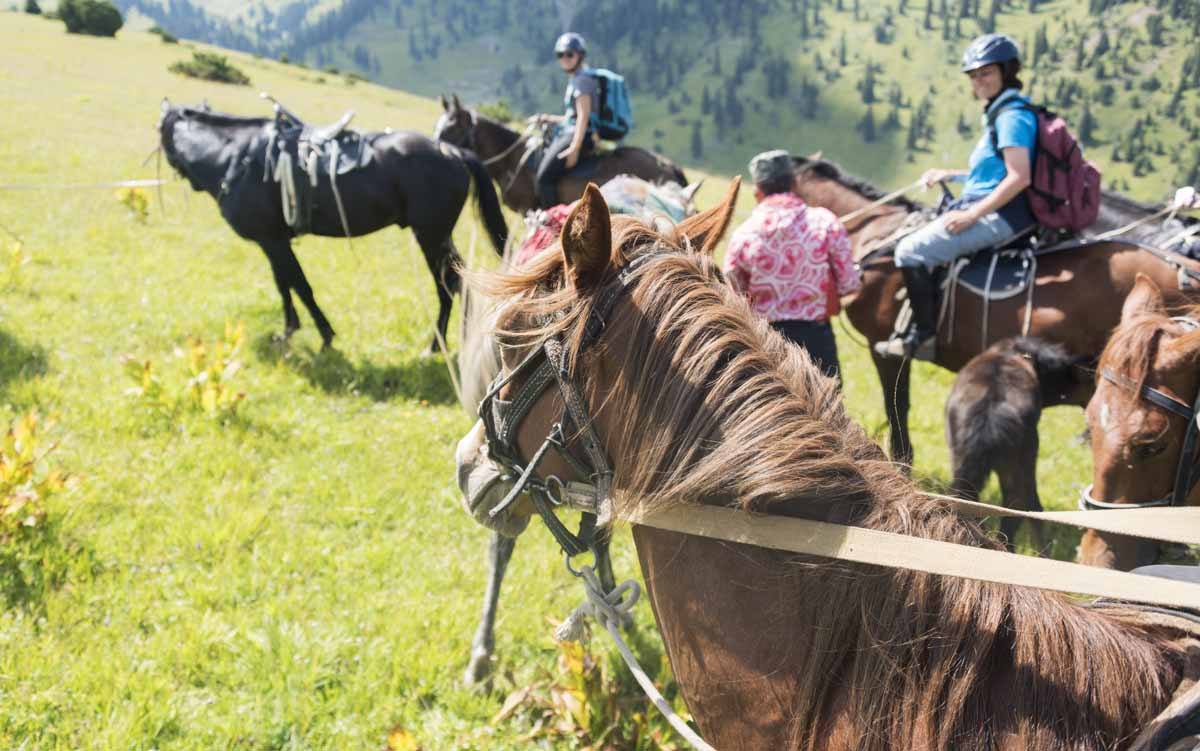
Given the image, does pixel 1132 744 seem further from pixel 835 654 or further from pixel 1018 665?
pixel 835 654

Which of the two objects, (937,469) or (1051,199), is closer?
(1051,199)

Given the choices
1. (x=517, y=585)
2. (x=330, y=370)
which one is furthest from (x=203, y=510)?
(x=330, y=370)

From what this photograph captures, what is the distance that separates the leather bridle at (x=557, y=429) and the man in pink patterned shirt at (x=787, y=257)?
283cm

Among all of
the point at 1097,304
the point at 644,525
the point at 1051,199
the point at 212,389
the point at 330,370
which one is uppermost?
the point at 644,525

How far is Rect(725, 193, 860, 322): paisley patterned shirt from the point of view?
4430 mm

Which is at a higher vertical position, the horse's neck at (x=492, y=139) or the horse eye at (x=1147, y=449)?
the horse eye at (x=1147, y=449)

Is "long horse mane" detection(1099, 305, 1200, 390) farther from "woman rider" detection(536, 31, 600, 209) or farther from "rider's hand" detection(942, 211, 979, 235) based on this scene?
"woman rider" detection(536, 31, 600, 209)

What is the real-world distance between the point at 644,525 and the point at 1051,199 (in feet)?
16.5

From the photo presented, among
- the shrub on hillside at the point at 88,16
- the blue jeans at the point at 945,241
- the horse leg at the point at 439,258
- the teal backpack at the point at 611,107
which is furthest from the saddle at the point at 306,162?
the shrub on hillside at the point at 88,16

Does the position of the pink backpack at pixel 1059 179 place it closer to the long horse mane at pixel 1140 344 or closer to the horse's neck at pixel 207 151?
the long horse mane at pixel 1140 344

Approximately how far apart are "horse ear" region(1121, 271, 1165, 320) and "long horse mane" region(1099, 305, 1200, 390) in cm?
22

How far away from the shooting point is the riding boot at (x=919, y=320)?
19.5ft

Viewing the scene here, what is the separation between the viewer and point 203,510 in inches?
194

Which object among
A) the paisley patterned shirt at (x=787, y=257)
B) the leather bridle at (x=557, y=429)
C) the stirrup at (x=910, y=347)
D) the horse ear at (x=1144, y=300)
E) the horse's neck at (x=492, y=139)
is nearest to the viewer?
the leather bridle at (x=557, y=429)
